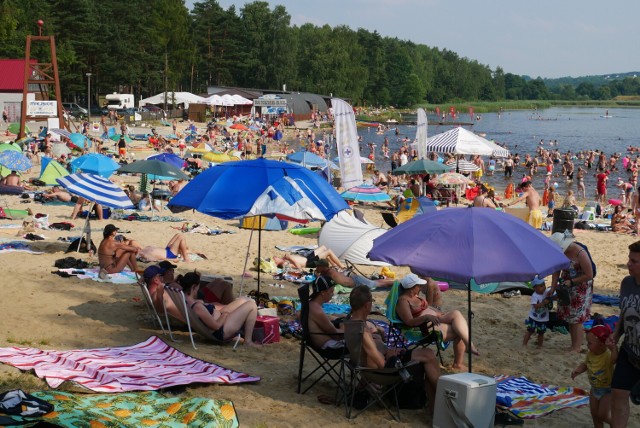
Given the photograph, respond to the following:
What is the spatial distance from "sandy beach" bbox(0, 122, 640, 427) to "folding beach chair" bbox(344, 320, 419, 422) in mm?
105

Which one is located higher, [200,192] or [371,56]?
[371,56]

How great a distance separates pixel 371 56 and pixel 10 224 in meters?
108

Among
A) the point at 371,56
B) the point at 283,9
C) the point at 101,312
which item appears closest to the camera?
the point at 101,312

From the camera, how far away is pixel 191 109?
60.3 metres

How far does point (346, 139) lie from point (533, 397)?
32.2 feet

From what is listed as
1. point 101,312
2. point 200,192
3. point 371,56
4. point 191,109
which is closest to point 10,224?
point 101,312

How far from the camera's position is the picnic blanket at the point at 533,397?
5.84 meters

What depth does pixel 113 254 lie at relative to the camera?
9695mm

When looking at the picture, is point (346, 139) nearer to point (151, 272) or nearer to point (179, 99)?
point (151, 272)

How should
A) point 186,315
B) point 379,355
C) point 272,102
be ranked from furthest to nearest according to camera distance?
point 272,102 < point 186,315 < point 379,355

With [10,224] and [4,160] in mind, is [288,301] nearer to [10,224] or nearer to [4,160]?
[10,224]

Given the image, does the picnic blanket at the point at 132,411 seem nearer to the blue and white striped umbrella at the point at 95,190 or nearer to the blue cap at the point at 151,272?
the blue cap at the point at 151,272

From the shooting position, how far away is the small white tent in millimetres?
10930

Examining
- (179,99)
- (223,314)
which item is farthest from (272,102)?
(223,314)
